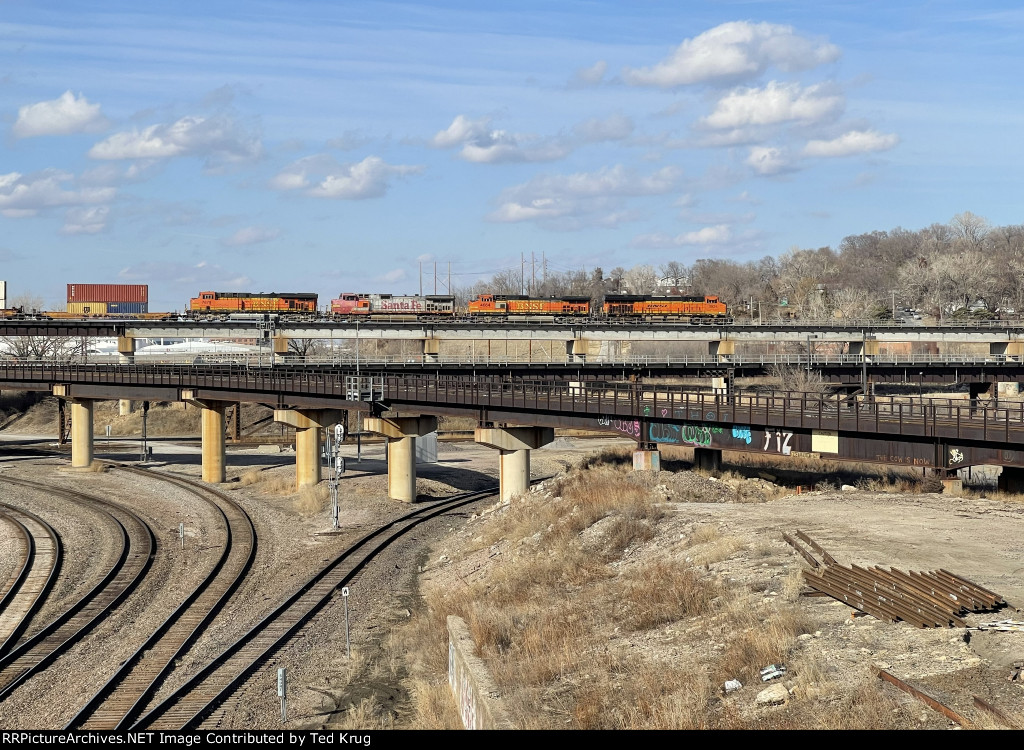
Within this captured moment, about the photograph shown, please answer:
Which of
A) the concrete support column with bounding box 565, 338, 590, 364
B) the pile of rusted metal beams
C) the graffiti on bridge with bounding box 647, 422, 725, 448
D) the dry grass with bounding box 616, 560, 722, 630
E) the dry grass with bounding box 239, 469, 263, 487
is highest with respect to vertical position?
the concrete support column with bounding box 565, 338, 590, 364

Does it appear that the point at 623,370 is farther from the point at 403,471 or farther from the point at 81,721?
the point at 81,721

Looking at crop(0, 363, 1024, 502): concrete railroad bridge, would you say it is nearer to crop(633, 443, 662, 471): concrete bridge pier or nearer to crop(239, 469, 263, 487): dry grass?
crop(633, 443, 662, 471): concrete bridge pier

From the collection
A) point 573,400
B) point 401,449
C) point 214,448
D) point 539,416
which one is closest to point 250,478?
point 214,448

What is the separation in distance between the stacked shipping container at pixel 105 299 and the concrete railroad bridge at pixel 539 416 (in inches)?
2388

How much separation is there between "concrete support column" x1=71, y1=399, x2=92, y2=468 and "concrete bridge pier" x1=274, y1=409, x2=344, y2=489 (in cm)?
1772

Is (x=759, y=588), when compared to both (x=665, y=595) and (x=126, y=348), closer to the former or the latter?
(x=665, y=595)

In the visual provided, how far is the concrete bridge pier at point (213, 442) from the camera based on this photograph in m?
65.6

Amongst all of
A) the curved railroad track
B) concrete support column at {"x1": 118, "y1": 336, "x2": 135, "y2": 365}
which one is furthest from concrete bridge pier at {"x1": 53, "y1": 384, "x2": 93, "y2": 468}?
concrete support column at {"x1": 118, "y1": 336, "x2": 135, "y2": 365}

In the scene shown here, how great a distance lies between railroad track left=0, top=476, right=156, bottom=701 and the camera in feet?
88.4

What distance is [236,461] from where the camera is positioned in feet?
254

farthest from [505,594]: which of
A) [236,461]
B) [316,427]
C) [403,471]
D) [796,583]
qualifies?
[236,461]

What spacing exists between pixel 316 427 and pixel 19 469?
24.6 metres

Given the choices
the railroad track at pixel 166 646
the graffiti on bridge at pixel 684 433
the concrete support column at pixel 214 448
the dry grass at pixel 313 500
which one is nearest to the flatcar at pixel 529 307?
the concrete support column at pixel 214 448

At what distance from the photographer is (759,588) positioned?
25.6m
